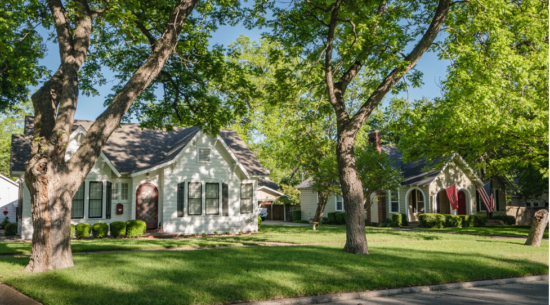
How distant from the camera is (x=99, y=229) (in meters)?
18.5

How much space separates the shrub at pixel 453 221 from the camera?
27.8 meters

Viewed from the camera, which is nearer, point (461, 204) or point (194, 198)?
point (194, 198)

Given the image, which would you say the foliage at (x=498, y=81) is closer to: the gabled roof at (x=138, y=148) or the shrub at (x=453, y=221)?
the shrub at (x=453, y=221)

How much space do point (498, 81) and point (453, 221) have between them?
14.6 m

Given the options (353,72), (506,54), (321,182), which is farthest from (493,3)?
(321,182)

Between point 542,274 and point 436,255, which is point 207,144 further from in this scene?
point 542,274

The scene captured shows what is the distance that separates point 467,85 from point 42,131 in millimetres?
13740

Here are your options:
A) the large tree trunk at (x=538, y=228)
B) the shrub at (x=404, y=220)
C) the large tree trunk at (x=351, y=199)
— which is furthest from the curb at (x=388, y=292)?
the shrub at (x=404, y=220)

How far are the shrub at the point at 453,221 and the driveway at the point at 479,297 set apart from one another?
20.2 metres

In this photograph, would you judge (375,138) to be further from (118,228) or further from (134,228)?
(118,228)

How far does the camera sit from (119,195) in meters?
20.7

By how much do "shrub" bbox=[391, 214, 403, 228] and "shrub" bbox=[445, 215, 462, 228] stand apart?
10.1ft

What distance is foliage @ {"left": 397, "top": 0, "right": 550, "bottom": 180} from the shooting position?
567 inches

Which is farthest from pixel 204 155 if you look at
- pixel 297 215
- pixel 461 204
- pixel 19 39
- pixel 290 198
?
pixel 290 198
